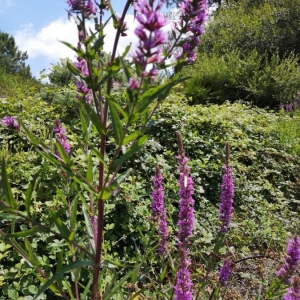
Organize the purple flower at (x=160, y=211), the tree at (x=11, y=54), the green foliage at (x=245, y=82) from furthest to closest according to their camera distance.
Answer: the tree at (x=11, y=54) < the green foliage at (x=245, y=82) < the purple flower at (x=160, y=211)

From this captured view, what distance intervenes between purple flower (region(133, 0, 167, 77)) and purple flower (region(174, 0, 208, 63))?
0.34m

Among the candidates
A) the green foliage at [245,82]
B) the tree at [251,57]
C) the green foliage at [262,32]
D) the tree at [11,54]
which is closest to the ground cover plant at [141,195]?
the green foliage at [245,82]

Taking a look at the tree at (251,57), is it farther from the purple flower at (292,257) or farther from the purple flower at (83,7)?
the purple flower at (83,7)

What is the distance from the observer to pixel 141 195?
9.57 ft

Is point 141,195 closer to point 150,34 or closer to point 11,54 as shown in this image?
point 150,34

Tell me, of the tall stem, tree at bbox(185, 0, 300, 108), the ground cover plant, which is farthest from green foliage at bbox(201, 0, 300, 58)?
the tall stem

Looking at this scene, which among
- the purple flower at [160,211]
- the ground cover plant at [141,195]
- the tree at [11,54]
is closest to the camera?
the ground cover plant at [141,195]

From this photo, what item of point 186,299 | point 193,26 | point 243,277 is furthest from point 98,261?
point 243,277

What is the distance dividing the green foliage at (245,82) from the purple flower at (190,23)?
7.74 metres

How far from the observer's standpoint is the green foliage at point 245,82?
915 cm

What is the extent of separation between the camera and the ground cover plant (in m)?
1.11

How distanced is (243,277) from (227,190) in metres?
1.21

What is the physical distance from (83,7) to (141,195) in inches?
79.0

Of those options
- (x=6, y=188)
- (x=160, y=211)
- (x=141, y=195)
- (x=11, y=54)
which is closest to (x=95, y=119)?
(x=6, y=188)
